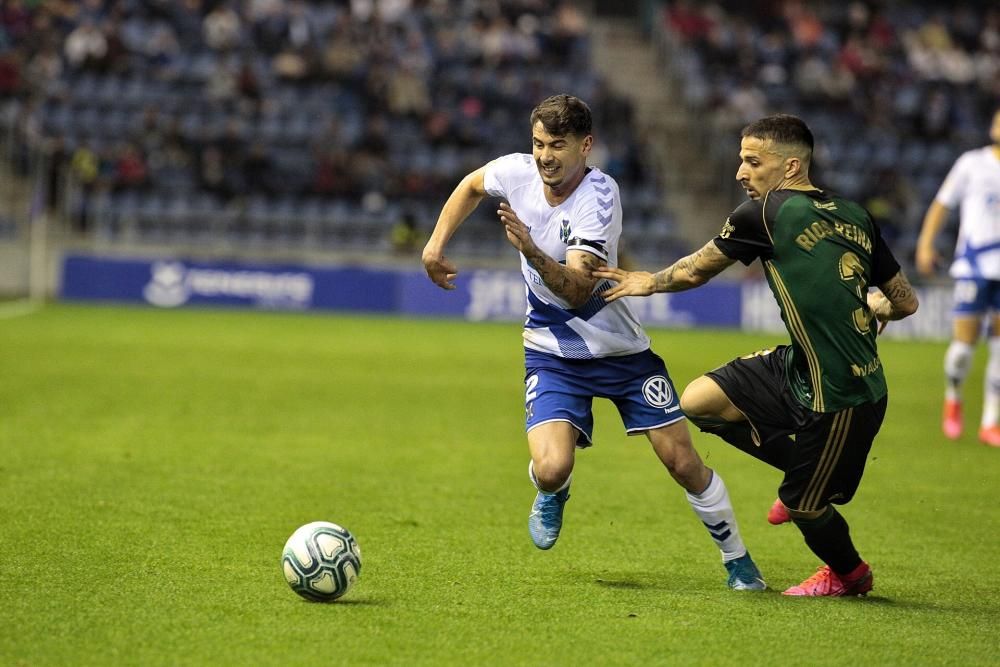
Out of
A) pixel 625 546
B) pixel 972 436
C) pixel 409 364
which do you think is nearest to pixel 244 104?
pixel 409 364

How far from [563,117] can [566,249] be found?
590 mm

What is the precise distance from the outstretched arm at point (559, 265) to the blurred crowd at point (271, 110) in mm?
19508

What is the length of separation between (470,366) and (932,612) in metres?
11.1

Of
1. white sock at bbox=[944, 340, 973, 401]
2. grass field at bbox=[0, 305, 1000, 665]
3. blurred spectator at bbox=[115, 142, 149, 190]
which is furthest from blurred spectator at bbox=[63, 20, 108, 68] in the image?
white sock at bbox=[944, 340, 973, 401]

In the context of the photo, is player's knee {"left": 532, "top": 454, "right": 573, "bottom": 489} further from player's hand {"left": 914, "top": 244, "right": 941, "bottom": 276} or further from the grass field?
player's hand {"left": 914, "top": 244, "right": 941, "bottom": 276}

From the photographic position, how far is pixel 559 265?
18.6 feet

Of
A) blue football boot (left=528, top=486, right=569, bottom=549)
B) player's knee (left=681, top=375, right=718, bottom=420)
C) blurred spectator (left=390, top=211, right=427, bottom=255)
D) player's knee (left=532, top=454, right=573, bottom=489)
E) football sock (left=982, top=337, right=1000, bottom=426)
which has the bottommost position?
blurred spectator (left=390, top=211, right=427, bottom=255)

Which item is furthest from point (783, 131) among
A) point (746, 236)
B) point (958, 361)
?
point (958, 361)

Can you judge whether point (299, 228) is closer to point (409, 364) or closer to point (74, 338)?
point (74, 338)

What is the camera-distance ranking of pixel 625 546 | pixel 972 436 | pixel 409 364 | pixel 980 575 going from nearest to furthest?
pixel 980 575
pixel 625 546
pixel 972 436
pixel 409 364

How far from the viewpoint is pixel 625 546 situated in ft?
22.7

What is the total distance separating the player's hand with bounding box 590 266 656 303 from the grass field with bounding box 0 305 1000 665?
127 cm

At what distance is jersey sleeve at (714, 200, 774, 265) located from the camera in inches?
217

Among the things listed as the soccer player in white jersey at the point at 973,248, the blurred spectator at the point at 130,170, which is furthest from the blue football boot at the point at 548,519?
the blurred spectator at the point at 130,170
